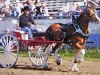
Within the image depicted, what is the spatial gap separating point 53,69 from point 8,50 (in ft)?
5.32

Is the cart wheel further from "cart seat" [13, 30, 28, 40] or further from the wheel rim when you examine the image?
the wheel rim

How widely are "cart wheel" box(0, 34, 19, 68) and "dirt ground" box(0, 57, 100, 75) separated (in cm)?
28

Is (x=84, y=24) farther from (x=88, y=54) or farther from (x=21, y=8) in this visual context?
(x=21, y=8)

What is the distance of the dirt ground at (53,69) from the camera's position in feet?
37.6

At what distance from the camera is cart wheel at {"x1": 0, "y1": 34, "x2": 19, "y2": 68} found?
12742 mm

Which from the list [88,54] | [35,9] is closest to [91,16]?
[88,54]

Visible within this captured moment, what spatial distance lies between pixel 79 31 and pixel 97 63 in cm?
280

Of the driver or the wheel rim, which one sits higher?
the driver

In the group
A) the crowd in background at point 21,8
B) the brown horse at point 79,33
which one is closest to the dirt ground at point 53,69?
the brown horse at point 79,33

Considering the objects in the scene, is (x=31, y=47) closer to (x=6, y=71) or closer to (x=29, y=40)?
(x=29, y=40)

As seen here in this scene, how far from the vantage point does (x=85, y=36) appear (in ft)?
38.3

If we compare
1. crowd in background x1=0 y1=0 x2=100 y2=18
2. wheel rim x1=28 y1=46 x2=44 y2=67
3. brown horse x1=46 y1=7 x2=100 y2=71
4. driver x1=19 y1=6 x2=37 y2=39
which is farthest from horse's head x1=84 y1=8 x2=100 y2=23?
crowd in background x1=0 y1=0 x2=100 y2=18

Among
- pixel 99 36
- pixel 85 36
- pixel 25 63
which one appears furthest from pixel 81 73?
pixel 99 36

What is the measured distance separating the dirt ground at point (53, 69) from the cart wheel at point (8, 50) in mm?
283
